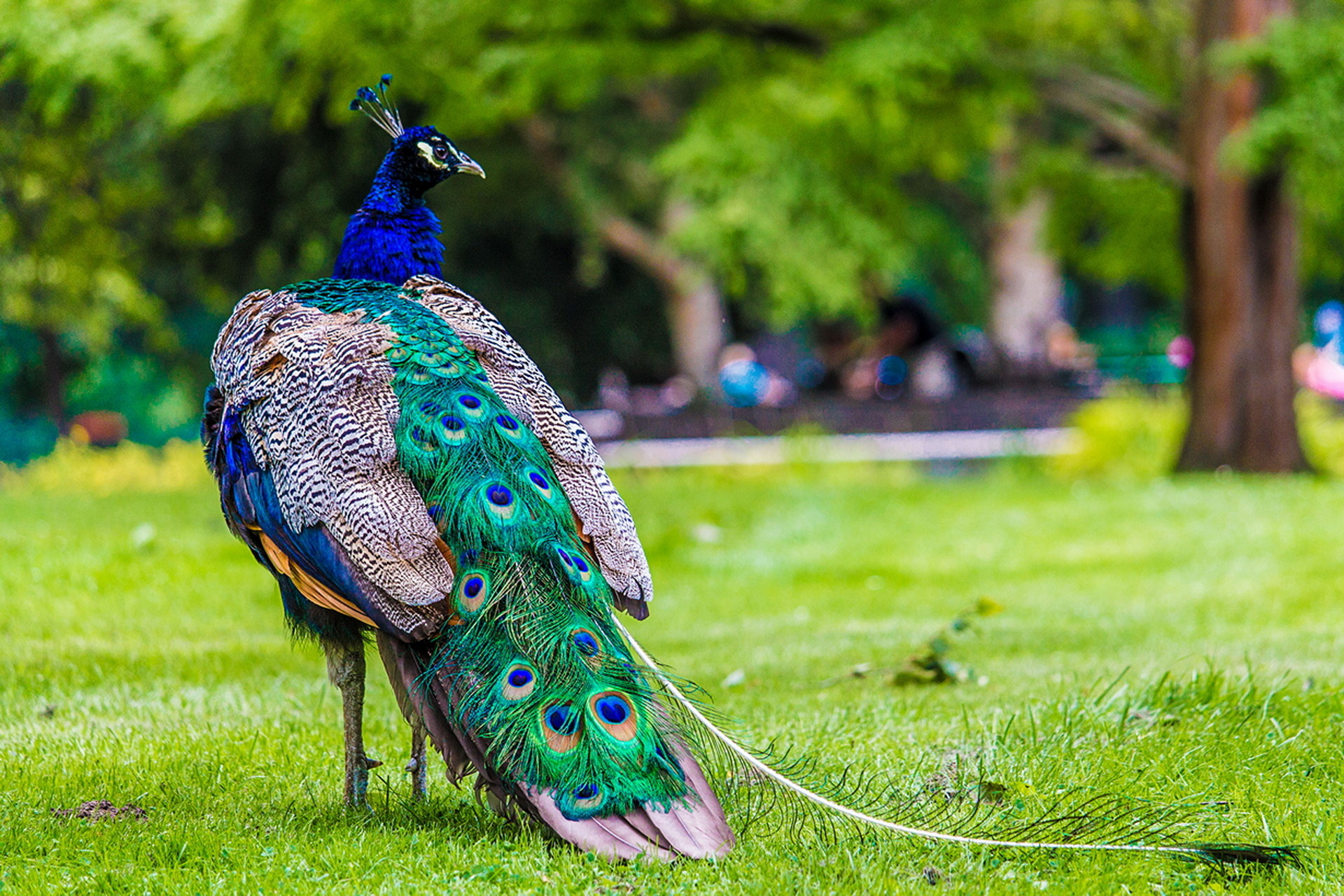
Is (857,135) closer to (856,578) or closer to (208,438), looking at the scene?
(856,578)

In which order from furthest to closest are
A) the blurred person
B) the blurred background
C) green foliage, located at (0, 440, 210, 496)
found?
the blurred person → green foliage, located at (0, 440, 210, 496) → the blurred background

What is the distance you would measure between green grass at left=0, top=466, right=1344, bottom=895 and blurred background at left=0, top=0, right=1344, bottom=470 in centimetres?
302

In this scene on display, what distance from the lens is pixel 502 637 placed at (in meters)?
3.64

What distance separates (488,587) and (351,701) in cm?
72

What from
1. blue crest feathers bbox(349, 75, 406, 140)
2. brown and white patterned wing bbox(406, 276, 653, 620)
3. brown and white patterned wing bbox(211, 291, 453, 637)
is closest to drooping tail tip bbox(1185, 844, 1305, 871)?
brown and white patterned wing bbox(406, 276, 653, 620)

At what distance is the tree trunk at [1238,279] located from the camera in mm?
13227

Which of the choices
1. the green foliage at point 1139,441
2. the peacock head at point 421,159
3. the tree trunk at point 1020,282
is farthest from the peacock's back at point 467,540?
the tree trunk at point 1020,282

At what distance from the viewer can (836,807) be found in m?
3.61

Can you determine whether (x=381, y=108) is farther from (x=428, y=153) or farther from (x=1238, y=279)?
(x=1238, y=279)

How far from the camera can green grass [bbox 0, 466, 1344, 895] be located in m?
3.56

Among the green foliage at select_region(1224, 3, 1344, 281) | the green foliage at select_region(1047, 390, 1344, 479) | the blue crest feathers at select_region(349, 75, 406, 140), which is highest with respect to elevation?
the green foliage at select_region(1224, 3, 1344, 281)

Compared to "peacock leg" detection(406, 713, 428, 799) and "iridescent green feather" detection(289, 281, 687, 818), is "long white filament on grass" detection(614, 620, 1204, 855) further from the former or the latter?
"peacock leg" detection(406, 713, 428, 799)

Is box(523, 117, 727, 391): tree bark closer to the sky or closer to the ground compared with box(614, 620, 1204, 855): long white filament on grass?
closer to the sky

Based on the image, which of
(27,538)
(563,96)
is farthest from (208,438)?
(563,96)
